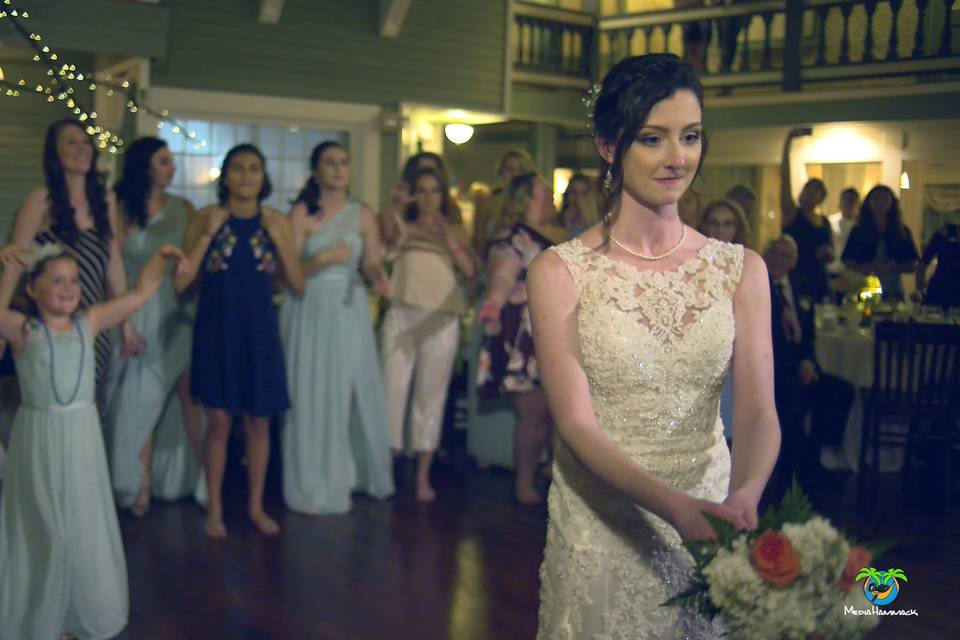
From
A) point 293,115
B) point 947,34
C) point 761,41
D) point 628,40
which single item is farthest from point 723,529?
point 761,41

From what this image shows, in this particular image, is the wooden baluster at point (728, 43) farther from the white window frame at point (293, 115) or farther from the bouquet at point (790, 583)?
the bouquet at point (790, 583)

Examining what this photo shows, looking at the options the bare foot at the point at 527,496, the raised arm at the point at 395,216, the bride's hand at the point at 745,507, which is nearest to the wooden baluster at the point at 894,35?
the raised arm at the point at 395,216

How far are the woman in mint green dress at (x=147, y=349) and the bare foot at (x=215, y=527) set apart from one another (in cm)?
53

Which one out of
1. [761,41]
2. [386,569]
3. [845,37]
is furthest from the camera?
[761,41]

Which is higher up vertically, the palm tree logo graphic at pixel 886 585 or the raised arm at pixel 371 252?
the raised arm at pixel 371 252

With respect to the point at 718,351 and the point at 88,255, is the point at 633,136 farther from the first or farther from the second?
the point at 88,255

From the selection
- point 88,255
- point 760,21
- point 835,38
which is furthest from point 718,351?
point 760,21

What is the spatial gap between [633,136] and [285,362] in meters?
4.07

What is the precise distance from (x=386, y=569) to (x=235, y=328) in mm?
1264

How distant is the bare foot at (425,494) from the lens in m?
6.19

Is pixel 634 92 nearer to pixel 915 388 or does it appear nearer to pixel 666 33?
pixel 915 388

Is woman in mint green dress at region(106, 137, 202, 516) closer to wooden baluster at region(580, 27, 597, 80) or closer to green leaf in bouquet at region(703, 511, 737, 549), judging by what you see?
green leaf in bouquet at region(703, 511, 737, 549)

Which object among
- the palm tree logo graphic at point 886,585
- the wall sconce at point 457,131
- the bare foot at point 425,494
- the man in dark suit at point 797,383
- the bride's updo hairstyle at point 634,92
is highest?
the wall sconce at point 457,131

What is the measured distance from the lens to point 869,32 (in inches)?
455
